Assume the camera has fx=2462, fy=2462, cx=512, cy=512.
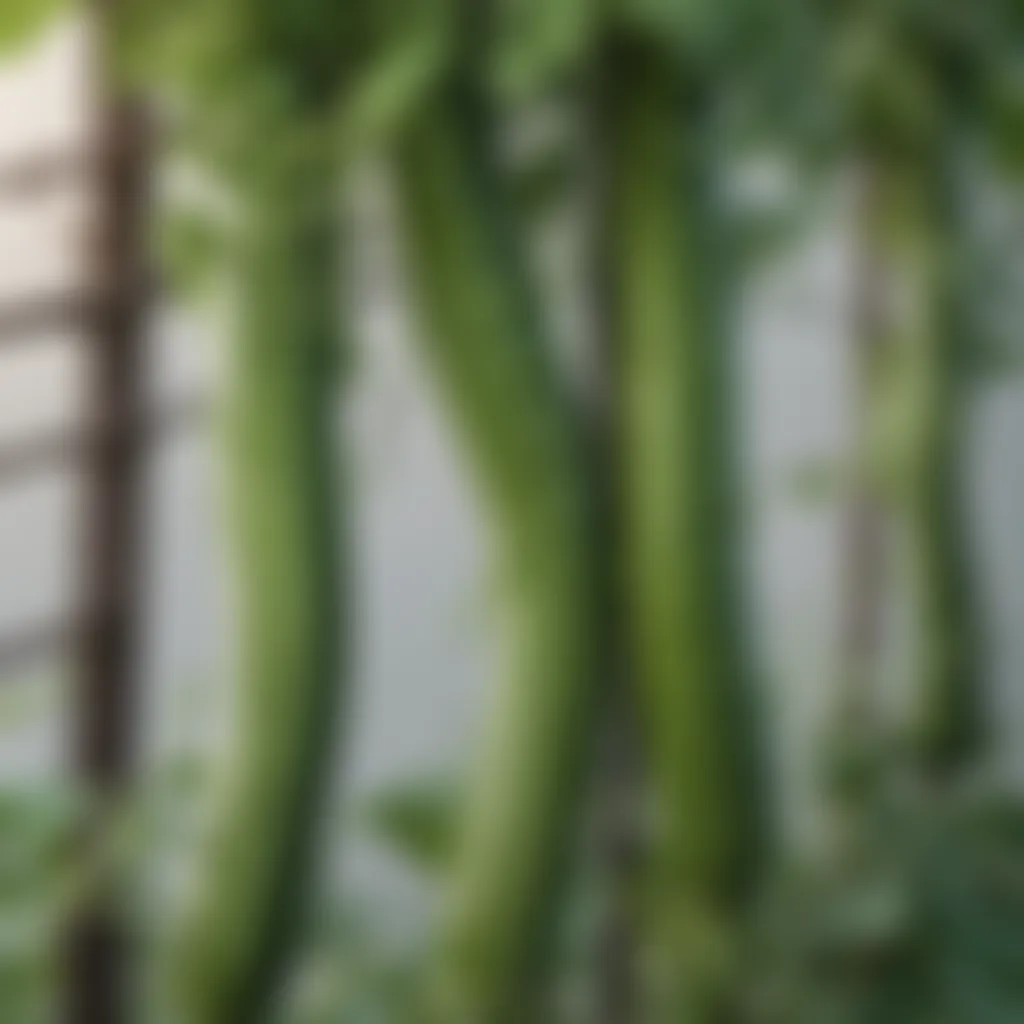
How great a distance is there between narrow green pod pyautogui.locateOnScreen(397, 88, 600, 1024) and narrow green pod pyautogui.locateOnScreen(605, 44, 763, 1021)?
0.02 metres

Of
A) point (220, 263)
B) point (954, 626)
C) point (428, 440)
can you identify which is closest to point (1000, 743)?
point (954, 626)

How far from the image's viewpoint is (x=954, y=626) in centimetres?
85

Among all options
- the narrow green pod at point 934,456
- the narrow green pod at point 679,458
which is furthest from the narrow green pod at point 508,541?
the narrow green pod at point 934,456

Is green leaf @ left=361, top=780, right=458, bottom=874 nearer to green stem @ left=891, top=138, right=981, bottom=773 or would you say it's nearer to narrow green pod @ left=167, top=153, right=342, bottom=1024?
narrow green pod @ left=167, top=153, right=342, bottom=1024

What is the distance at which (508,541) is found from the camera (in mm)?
604

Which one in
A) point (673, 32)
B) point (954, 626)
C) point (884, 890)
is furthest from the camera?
point (954, 626)

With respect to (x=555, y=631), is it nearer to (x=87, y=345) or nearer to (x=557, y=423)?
(x=557, y=423)

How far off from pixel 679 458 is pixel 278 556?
0.33ft

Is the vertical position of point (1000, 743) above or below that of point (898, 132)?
below

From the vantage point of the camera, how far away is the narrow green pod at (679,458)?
597 millimetres

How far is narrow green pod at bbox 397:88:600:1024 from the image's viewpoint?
1.89 ft

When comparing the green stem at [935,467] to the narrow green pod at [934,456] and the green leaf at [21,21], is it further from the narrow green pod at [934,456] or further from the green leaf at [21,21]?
the green leaf at [21,21]

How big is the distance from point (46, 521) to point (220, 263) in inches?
6.6

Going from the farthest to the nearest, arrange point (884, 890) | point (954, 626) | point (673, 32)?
point (954, 626) → point (884, 890) → point (673, 32)
